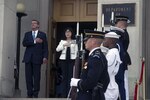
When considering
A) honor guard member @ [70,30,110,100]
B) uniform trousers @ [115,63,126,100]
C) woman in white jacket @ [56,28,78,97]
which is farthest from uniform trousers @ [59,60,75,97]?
honor guard member @ [70,30,110,100]

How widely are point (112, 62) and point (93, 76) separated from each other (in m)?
1.60

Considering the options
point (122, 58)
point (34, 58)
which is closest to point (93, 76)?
point (122, 58)

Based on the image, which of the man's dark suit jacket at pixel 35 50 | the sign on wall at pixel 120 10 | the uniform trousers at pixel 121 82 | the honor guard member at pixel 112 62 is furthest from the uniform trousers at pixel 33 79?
the honor guard member at pixel 112 62

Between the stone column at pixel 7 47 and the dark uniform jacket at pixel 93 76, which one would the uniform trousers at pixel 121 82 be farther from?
the stone column at pixel 7 47

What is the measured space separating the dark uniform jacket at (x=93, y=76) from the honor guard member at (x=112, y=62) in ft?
3.26

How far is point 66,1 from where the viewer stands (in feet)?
57.3

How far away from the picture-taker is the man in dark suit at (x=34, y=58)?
13.1 meters

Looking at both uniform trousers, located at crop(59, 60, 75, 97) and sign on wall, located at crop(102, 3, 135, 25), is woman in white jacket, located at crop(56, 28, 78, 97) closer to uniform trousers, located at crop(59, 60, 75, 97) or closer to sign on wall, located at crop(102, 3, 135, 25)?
uniform trousers, located at crop(59, 60, 75, 97)

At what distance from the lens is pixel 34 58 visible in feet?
43.5

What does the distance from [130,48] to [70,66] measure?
5.26 feet

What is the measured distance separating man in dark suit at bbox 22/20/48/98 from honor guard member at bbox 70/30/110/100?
5.19 meters

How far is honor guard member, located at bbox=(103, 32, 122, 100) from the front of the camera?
8.96m

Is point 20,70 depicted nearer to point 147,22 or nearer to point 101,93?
point 147,22

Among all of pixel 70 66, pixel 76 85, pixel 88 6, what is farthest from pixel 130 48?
pixel 76 85
